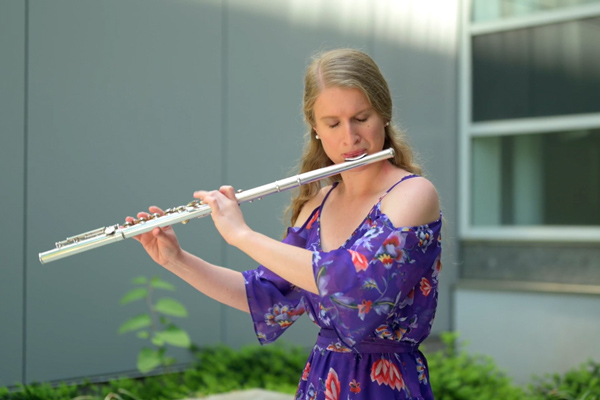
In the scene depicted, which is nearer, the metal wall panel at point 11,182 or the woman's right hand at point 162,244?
the woman's right hand at point 162,244

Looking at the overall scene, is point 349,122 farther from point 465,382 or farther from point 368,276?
point 465,382

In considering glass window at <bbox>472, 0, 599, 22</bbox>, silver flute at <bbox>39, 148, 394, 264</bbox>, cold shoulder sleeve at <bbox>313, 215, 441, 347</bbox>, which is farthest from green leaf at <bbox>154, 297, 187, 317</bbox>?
glass window at <bbox>472, 0, 599, 22</bbox>

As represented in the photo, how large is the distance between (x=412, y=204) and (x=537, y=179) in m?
5.60

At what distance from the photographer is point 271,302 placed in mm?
2146

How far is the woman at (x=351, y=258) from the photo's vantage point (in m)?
1.71

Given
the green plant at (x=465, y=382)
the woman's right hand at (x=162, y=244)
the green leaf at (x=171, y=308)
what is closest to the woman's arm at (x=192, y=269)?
the woman's right hand at (x=162, y=244)

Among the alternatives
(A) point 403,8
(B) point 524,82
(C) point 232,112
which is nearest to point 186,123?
(C) point 232,112

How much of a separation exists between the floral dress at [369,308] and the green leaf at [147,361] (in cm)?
222

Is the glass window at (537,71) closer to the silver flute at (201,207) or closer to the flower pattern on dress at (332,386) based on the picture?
the silver flute at (201,207)

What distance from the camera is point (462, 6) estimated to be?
7551 millimetres

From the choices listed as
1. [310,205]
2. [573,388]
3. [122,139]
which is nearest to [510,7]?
[573,388]

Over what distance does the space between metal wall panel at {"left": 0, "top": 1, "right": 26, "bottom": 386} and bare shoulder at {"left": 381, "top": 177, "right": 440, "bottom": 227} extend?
307 cm

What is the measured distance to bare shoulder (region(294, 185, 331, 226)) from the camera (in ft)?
7.26

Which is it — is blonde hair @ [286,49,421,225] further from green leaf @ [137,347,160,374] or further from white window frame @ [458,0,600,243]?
white window frame @ [458,0,600,243]
